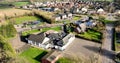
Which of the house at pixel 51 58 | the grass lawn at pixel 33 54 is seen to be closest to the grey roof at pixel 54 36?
the grass lawn at pixel 33 54

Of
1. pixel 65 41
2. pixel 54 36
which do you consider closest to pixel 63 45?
pixel 65 41

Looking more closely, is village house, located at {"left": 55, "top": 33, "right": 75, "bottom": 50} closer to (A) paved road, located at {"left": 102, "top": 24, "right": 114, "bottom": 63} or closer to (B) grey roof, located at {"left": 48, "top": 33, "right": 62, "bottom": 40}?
(B) grey roof, located at {"left": 48, "top": 33, "right": 62, "bottom": 40}

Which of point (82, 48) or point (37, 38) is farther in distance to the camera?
point (37, 38)

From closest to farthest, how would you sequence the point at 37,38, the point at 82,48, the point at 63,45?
1. the point at 63,45
2. the point at 82,48
3. the point at 37,38

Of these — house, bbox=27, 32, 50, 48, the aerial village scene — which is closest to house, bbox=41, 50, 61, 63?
the aerial village scene

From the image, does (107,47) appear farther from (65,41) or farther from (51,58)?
(51,58)
